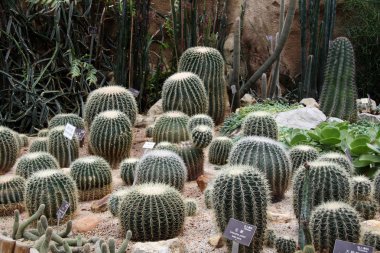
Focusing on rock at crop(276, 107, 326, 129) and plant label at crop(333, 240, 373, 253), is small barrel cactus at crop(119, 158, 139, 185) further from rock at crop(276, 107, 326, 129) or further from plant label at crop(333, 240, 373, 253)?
plant label at crop(333, 240, 373, 253)

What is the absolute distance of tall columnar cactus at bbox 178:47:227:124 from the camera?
7.73 metres

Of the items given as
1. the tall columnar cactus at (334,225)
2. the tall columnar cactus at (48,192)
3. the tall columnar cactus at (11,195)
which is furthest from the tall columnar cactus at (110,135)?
the tall columnar cactus at (334,225)

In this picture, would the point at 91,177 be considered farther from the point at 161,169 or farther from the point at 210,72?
the point at 210,72

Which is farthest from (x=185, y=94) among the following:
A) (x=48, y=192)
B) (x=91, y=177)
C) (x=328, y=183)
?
(x=328, y=183)

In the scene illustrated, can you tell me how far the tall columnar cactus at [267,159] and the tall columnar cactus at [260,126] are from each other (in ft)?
2.47

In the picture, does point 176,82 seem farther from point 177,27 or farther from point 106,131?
point 177,27

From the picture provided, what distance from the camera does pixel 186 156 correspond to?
5.83 m

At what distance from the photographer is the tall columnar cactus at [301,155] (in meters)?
5.43

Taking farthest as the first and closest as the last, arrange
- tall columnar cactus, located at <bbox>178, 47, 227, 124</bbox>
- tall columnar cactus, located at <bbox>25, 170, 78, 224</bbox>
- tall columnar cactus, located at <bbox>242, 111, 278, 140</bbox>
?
tall columnar cactus, located at <bbox>178, 47, 227, 124</bbox> < tall columnar cactus, located at <bbox>242, 111, 278, 140</bbox> < tall columnar cactus, located at <bbox>25, 170, 78, 224</bbox>

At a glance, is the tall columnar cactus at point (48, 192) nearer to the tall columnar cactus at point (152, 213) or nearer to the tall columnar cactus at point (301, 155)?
the tall columnar cactus at point (152, 213)

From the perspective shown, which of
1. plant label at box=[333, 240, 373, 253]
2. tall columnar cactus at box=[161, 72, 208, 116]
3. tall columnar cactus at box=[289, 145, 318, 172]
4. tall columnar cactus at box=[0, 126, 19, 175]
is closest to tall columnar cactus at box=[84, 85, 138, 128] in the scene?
tall columnar cactus at box=[161, 72, 208, 116]

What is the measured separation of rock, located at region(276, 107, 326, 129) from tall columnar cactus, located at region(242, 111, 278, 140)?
0.91 m

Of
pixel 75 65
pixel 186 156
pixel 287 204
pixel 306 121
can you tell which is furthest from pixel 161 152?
pixel 75 65

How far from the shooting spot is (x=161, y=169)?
514cm
